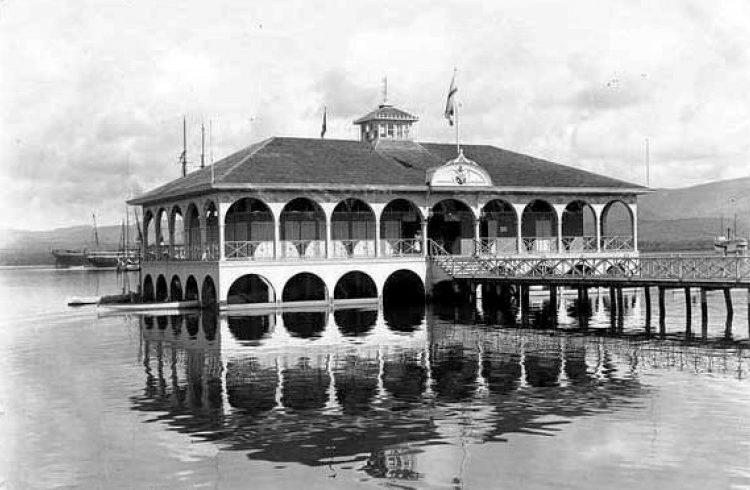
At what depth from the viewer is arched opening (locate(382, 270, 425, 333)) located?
163ft

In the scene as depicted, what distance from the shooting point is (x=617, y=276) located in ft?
148

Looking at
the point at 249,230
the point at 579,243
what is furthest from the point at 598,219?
the point at 249,230

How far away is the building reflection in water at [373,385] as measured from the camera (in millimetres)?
20594

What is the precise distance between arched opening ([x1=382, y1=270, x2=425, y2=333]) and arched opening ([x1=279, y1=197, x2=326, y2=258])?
4967 mm

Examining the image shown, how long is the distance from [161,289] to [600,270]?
25.9 m

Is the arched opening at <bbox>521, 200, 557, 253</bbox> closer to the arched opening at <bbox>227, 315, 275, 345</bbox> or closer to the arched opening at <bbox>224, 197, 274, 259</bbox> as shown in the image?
the arched opening at <bbox>224, 197, 274, 259</bbox>

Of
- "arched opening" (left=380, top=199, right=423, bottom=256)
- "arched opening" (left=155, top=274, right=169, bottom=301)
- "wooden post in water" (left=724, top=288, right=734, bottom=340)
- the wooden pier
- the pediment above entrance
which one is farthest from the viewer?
"arched opening" (left=155, top=274, right=169, bottom=301)

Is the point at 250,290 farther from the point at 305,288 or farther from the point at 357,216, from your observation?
the point at 357,216

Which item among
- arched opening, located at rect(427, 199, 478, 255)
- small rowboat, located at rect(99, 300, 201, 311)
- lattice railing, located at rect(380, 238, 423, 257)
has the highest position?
arched opening, located at rect(427, 199, 478, 255)

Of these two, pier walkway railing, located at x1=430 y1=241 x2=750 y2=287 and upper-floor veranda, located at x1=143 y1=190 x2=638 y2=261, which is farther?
upper-floor veranda, located at x1=143 y1=190 x2=638 y2=261

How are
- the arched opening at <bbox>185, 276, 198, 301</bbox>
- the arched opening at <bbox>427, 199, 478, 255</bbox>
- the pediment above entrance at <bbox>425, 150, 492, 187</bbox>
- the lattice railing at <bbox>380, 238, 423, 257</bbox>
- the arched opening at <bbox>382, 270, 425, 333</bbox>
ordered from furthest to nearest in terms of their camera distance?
the arched opening at <bbox>427, 199, 478, 255</bbox>, the arched opening at <bbox>185, 276, 198, 301</bbox>, the lattice railing at <bbox>380, 238, 423, 257</bbox>, the pediment above entrance at <bbox>425, 150, 492, 187</bbox>, the arched opening at <bbox>382, 270, 425, 333</bbox>

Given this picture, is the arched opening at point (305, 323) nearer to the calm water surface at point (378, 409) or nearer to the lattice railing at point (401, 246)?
the calm water surface at point (378, 409)

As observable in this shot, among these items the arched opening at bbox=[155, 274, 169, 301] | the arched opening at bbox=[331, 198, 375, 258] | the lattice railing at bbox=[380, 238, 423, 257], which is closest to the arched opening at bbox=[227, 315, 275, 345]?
the arched opening at bbox=[331, 198, 375, 258]

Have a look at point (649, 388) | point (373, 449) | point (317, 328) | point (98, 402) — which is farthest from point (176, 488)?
point (317, 328)
